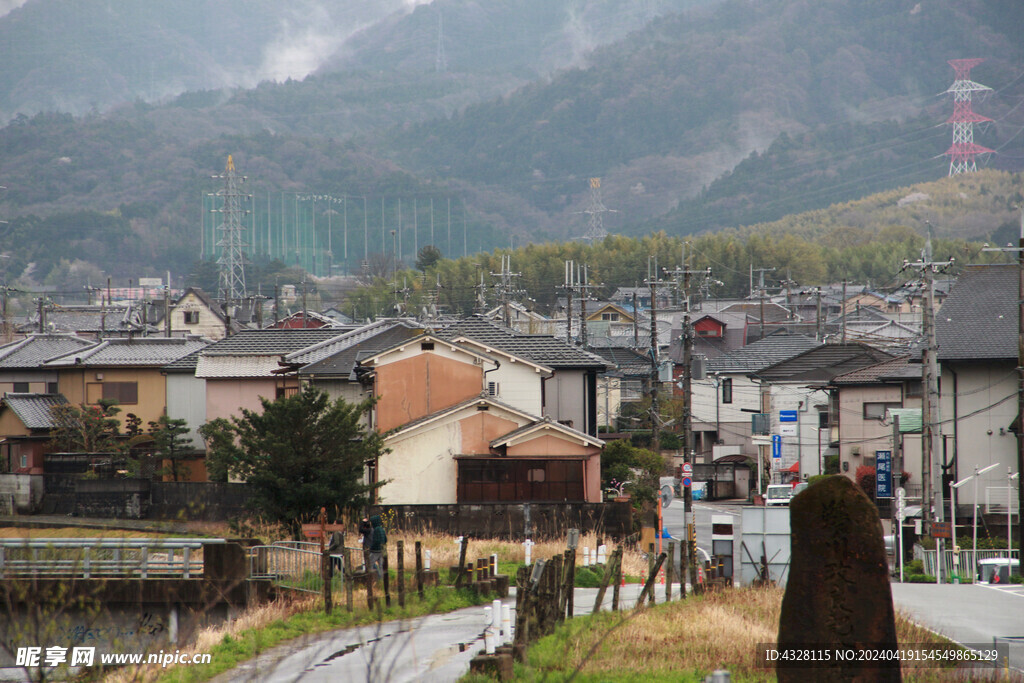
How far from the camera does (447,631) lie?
630 inches

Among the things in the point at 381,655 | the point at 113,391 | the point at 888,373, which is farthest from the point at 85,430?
the point at 381,655

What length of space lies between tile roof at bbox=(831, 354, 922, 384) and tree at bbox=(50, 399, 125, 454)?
2565 centimetres

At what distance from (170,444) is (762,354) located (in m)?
31.3

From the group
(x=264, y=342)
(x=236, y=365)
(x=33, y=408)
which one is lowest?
(x=33, y=408)

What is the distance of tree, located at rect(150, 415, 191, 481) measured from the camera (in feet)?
121

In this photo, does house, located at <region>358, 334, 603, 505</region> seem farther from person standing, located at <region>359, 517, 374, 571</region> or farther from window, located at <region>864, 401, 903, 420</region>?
window, located at <region>864, 401, 903, 420</region>

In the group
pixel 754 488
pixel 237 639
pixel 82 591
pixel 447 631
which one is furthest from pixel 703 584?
pixel 754 488

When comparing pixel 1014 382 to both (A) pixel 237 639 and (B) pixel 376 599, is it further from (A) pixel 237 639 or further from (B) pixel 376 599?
(A) pixel 237 639

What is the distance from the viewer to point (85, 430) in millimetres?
37562

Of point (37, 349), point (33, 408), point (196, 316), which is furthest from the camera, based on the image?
point (196, 316)

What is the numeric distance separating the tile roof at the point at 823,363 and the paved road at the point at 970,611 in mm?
27781

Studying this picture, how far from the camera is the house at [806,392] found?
148 ft

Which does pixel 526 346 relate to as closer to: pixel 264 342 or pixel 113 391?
pixel 264 342

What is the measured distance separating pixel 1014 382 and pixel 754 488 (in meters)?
18.8
